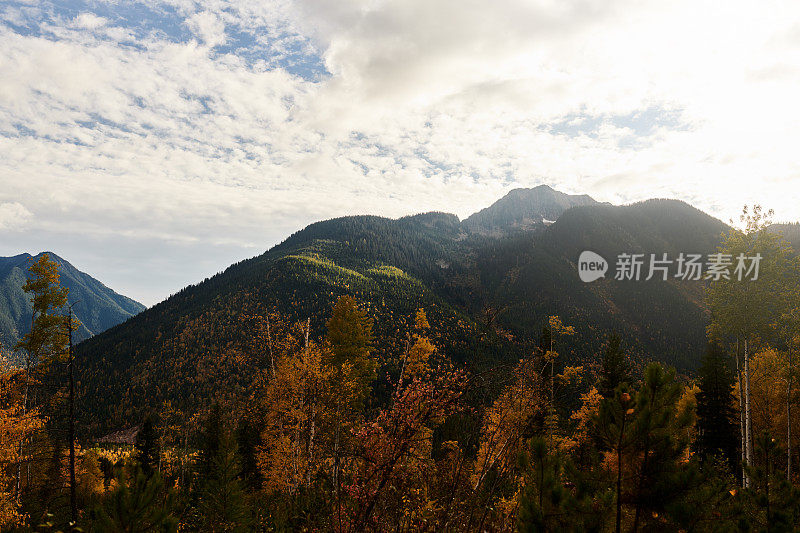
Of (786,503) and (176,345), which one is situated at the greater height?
(786,503)

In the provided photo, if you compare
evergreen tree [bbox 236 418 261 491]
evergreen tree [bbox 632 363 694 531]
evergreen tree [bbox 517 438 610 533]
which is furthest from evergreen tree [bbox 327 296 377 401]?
evergreen tree [bbox 632 363 694 531]

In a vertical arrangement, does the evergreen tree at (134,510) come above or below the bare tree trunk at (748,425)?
above

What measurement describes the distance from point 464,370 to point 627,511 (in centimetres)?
285

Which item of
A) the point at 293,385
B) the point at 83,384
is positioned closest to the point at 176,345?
the point at 83,384

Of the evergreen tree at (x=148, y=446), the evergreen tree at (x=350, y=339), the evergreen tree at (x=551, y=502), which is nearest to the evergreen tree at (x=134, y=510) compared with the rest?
the evergreen tree at (x=551, y=502)

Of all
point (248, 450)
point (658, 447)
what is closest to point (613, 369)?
point (658, 447)

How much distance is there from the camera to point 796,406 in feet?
71.5

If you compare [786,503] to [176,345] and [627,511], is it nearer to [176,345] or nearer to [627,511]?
[627,511]

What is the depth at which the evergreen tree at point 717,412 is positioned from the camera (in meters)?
27.6

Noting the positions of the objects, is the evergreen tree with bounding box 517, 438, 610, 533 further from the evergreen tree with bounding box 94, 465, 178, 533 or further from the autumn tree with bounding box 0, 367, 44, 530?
Result: the autumn tree with bounding box 0, 367, 44, 530

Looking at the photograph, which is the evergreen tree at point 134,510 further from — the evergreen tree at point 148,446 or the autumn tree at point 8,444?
the evergreen tree at point 148,446

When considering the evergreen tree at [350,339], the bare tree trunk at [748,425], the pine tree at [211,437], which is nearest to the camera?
the bare tree trunk at [748,425]

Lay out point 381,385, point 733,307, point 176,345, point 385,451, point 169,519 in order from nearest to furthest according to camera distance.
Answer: point 169,519 → point 385,451 → point 733,307 → point 381,385 → point 176,345

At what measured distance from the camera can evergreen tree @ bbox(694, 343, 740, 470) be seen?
27562mm
